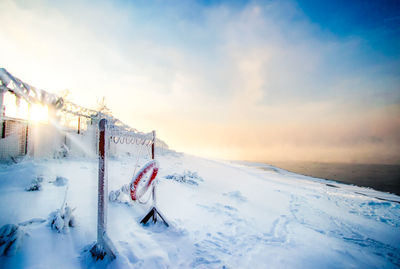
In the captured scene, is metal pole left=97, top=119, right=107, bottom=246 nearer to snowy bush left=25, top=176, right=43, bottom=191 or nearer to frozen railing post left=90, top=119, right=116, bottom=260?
frozen railing post left=90, top=119, right=116, bottom=260

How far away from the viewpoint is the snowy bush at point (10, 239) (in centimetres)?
237

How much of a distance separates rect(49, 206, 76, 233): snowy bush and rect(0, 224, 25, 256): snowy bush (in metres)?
0.49

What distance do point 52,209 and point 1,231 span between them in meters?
1.34

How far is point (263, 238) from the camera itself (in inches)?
A: 174

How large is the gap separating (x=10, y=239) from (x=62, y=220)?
28.0 inches

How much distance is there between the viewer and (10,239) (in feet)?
8.03

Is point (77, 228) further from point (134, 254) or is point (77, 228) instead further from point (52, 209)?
point (134, 254)

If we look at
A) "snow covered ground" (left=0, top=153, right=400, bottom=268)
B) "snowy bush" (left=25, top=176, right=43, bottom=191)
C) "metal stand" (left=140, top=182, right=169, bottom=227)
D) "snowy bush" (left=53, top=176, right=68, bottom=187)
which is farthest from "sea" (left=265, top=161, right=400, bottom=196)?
"snowy bush" (left=25, top=176, right=43, bottom=191)

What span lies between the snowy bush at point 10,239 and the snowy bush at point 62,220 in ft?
1.61

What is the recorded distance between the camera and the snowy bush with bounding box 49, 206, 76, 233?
305 cm

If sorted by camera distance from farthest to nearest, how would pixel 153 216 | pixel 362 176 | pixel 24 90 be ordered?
Answer: pixel 362 176 < pixel 24 90 < pixel 153 216

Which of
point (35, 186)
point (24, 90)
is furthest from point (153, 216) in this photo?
point (24, 90)

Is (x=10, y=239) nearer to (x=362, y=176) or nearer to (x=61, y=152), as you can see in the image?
(x=61, y=152)

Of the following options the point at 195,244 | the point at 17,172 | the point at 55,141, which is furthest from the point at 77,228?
the point at 55,141
